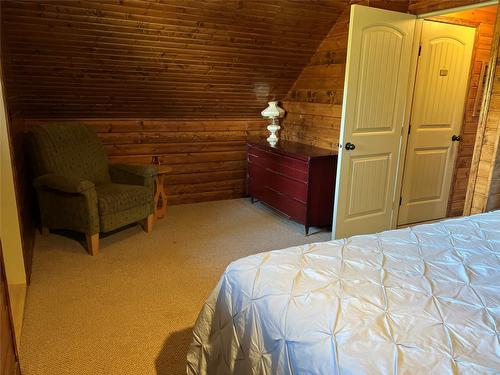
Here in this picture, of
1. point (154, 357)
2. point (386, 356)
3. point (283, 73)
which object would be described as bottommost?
point (154, 357)

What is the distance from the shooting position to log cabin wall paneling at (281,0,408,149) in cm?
335

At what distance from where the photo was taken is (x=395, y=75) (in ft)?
10.1

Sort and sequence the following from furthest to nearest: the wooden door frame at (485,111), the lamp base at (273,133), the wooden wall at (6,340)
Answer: the lamp base at (273,133), the wooden door frame at (485,111), the wooden wall at (6,340)

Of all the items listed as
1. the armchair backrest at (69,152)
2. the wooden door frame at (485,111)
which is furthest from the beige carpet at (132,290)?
the wooden door frame at (485,111)

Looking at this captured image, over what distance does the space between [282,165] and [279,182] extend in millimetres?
191

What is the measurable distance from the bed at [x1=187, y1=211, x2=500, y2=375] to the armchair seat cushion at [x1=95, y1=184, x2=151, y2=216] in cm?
174

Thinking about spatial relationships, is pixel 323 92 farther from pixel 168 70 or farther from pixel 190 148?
pixel 190 148

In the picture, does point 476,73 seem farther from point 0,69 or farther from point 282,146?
point 0,69

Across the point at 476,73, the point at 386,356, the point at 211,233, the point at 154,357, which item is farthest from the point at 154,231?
the point at 476,73

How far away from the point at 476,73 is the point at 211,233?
10.0 ft

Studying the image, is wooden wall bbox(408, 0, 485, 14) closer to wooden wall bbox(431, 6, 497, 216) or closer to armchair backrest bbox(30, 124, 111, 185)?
wooden wall bbox(431, 6, 497, 216)

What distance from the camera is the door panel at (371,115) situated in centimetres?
285

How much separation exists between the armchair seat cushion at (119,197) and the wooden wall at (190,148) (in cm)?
79

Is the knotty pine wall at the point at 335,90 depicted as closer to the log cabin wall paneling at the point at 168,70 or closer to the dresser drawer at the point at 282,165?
the log cabin wall paneling at the point at 168,70
